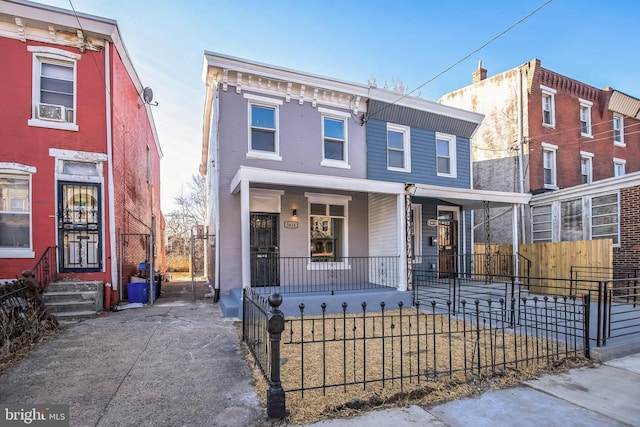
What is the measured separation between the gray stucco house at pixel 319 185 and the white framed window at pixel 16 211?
4291 mm

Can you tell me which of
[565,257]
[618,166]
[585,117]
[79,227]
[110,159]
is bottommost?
[565,257]

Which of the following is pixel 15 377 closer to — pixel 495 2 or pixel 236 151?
pixel 236 151

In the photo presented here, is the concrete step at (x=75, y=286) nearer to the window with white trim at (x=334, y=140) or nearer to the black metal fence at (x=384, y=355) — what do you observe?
the black metal fence at (x=384, y=355)

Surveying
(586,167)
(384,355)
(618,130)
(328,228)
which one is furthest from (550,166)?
(384,355)

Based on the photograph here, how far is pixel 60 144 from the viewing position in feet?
27.1

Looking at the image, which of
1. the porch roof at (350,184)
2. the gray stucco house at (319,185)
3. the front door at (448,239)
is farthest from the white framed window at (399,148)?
the front door at (448,239)

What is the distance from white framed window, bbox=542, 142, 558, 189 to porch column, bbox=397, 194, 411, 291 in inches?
420

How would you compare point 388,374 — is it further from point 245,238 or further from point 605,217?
point 605,217

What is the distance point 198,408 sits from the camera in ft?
11.3

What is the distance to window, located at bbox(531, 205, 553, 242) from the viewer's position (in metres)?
13.7

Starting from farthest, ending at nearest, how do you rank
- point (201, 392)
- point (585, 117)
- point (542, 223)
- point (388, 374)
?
point (585, 117), point (542, 223), point (388, 374), point (201, 392)

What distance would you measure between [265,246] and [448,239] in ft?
23.0

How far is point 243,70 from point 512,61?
13646mm

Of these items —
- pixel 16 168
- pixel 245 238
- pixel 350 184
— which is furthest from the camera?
pixel 350 184
